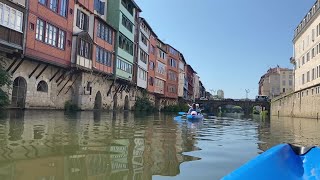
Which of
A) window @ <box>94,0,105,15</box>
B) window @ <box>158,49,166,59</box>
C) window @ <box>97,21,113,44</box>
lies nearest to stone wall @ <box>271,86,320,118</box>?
window @ <box>158,49,166,59</box>

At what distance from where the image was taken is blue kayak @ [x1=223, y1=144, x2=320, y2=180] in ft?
13.3

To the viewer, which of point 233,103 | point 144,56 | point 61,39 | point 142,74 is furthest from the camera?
point 233,103

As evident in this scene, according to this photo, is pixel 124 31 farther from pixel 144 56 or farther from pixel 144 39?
pixel 144 56

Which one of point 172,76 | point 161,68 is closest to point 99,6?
point 161,68

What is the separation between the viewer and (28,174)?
17.3 feet

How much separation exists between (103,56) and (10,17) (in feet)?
50.2

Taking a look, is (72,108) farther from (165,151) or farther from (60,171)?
(60,171)

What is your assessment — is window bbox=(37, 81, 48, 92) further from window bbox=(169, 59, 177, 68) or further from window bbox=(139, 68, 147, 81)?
window bbox=(169, 59, 177, 68)

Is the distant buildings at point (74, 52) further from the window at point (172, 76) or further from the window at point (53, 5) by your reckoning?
the window at point (172, 76)

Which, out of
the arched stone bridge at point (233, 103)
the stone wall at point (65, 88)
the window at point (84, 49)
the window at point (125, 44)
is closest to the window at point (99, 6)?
the window at point (125, 44)

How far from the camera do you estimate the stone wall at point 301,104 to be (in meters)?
44.0

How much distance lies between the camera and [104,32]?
1503 inches

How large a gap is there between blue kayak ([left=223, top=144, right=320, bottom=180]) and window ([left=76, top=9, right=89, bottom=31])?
30536 mm

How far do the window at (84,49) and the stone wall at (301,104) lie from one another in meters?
27.6
